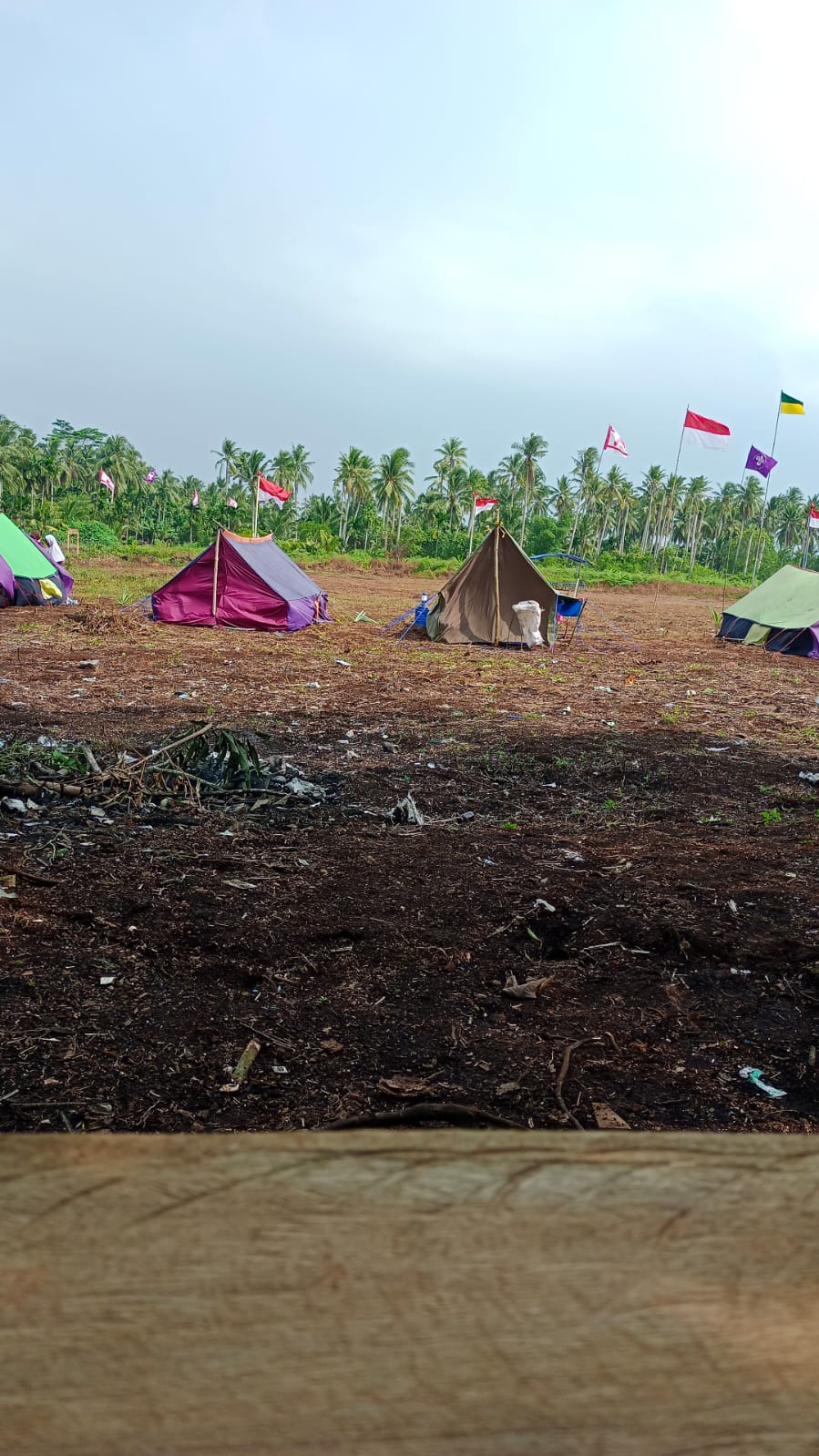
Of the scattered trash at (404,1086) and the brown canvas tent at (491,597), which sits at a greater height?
the brown canvas tent at (491,597)

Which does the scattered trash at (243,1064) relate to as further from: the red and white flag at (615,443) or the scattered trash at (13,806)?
the red and white flag at (615,443)

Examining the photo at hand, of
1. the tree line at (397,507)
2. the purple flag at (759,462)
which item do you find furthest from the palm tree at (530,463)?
the purple flag at (759,462)

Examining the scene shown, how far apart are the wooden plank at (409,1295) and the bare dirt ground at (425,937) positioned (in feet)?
6.66

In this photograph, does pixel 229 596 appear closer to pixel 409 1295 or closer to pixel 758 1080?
pixel 758 1080

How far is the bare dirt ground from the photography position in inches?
110

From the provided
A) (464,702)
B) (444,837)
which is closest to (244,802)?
(444,837)

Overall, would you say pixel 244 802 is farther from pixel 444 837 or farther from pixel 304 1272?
pixel 304 1272

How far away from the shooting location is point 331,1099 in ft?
8.91

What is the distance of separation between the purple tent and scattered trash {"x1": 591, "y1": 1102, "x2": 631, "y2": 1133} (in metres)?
14.6

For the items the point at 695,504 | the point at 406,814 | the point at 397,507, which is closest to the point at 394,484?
the point at 397,507

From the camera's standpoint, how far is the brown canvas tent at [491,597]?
16.7 metres

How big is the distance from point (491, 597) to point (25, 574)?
28.2ft

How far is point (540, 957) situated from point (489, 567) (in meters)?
13.6

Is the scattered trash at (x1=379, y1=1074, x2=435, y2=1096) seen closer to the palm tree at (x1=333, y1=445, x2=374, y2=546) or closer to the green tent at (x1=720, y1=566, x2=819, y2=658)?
the green tent at (x1=720, y1=566, x2=819, y2=658)
